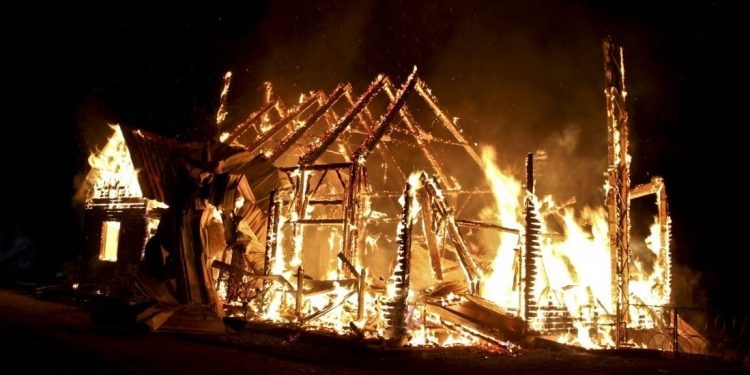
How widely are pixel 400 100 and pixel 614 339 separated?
842cm

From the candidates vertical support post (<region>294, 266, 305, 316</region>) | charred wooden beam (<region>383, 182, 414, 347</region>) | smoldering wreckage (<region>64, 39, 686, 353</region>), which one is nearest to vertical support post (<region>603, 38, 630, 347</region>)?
smoldering wreckage (<region>64, 39, 686, 353</region>)

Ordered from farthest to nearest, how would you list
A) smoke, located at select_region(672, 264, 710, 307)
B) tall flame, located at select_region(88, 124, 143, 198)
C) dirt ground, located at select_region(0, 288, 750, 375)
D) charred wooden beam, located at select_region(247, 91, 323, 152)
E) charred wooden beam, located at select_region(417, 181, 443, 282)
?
1. smoke, located at select_region(672, 264, 710, 307)
2. tall flame, located at select_region(88, 124, 143, 198)
3. charred wooden beam, located at select_region(247, 91, 323, 152)
4. charred wooden beam, located at select_region(417, 181, 443, 282)
5. dirt ground, located at select_region(0, 288, 750, 375)

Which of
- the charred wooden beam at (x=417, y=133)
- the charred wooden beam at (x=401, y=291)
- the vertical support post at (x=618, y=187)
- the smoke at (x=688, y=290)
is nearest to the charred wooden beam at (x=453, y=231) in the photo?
the charred wooden beam at (x=401, y=291)

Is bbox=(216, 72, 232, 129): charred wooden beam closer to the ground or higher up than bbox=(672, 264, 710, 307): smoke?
higher up

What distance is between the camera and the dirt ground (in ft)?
26.4

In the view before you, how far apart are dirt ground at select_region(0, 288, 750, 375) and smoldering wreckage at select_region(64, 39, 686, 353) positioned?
576 millimetres

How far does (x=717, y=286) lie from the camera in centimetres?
2780

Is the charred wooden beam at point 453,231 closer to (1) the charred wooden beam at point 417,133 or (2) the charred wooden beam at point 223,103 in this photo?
(1) the charred wooden beam at point 417,133

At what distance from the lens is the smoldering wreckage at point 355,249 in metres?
11.7

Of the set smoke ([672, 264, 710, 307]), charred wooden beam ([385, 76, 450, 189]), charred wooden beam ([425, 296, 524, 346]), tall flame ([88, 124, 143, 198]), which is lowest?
charred wooden beam ([425, 296, 524, 346])

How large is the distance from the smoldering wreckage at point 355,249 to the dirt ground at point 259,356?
58 centimetres

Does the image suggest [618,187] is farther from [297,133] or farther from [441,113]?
[297,133]

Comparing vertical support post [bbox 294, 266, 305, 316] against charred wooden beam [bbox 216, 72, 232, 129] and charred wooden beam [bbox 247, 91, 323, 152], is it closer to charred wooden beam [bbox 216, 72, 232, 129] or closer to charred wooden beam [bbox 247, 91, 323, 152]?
charred wooden beam [bbox 247, 91, 323, 152]

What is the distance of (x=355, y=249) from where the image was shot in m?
14.8
